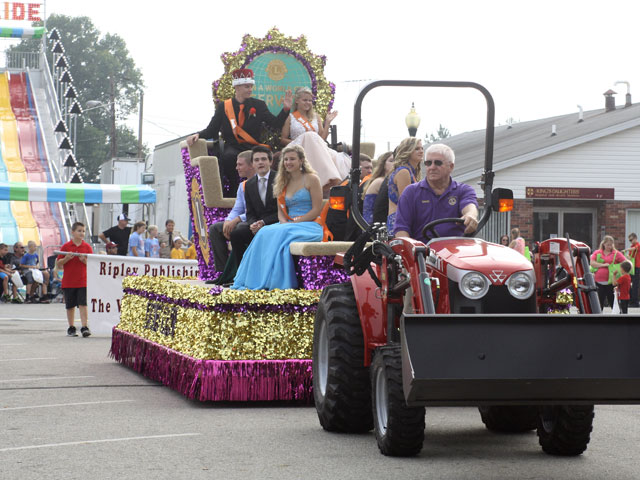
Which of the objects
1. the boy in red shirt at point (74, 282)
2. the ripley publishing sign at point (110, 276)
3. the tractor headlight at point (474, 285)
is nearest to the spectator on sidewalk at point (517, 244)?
the ripley publishing sign at point (110, 276)

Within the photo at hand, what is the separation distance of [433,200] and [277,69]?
6945 millimetres

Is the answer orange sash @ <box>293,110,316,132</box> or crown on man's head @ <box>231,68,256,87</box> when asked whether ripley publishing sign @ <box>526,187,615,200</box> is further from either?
crown on man's head @ <box>231,68,256,87</box>

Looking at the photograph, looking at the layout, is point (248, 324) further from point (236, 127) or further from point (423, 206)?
point (236, 127)

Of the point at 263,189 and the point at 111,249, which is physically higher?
the point at 263,189

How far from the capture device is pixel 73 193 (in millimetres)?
28125

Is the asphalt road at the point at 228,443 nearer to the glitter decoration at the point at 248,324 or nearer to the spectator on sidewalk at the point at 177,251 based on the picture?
the glitter decoration at the point at 248,324

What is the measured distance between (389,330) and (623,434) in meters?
2.18

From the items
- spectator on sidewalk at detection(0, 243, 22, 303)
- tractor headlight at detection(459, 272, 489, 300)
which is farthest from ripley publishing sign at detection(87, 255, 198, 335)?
spectator on sidewalk at detection(0, 243, 22, 303)

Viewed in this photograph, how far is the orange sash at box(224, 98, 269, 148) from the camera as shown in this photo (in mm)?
13062

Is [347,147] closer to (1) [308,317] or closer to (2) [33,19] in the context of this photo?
(1) [308,317]

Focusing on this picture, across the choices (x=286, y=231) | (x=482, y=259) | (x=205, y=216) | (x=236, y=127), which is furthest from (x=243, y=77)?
(x=482, y=259)

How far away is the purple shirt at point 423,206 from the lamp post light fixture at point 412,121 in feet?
2.61

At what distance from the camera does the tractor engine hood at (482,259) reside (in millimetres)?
6395

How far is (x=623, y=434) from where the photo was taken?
7891 millimetres
